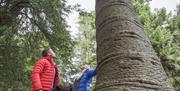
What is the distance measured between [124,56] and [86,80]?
3.31 metres

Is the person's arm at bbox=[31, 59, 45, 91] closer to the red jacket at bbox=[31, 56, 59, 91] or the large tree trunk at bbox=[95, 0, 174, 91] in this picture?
the red jacket at bbox=[31, 56, 59, 91]

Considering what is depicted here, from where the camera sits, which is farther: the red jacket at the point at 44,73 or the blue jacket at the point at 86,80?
the blue jacket at the point at 86,80

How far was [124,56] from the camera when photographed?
2111 mm

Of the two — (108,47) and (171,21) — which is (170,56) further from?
(108,47)

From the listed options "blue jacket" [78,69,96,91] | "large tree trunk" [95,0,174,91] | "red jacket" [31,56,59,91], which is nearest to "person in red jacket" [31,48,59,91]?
"red jacket" [31,56,59,91]

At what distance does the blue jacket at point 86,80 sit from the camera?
5328mm

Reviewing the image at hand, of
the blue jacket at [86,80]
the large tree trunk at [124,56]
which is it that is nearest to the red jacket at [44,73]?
the blue jacket at [86,80]

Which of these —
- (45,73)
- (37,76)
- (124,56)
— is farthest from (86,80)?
(124,56)

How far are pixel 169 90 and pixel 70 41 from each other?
11.1m

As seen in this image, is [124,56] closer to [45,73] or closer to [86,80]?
[45,73]

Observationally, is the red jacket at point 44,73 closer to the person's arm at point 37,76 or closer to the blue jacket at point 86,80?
the person's arm at point 37,76

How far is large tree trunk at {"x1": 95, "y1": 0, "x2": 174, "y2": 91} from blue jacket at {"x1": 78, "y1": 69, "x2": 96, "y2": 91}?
106 inches

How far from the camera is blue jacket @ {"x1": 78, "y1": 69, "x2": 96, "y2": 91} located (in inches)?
210

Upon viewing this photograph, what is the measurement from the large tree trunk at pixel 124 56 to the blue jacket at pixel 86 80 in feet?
8.81
